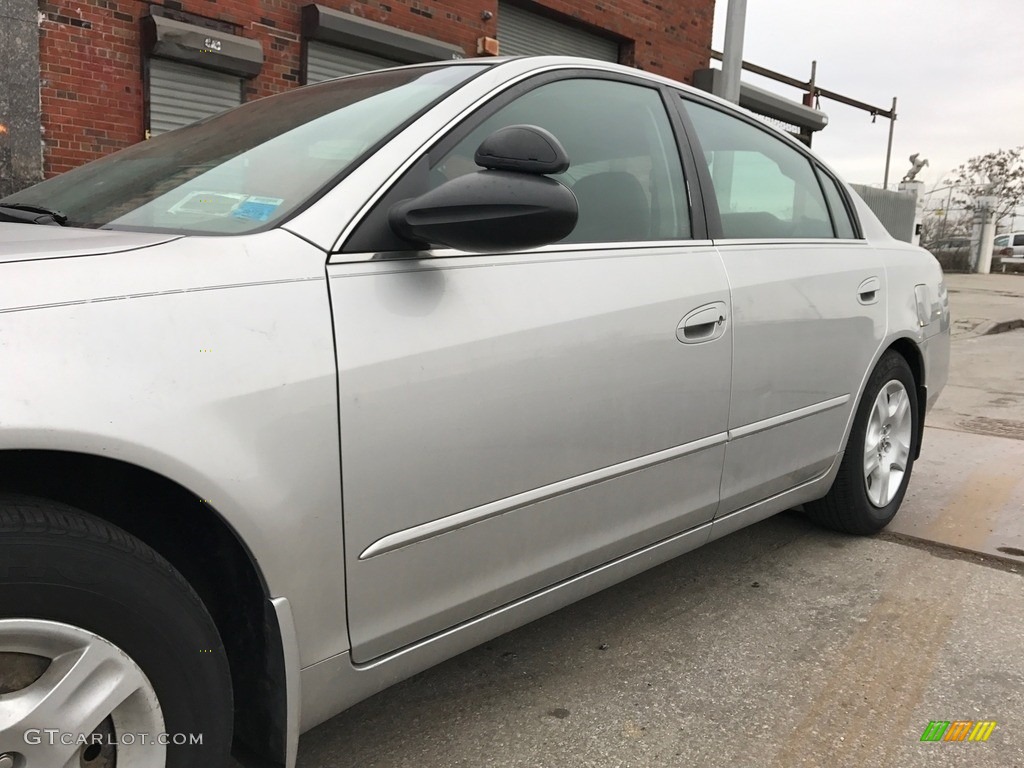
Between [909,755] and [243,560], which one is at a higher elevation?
[243,560]

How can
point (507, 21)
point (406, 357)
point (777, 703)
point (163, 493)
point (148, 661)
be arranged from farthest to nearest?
point (507, 21), point (777, 703), point (406, 357), point (163, 493), point (148, 661)

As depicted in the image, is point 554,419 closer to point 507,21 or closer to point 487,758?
point 487,758

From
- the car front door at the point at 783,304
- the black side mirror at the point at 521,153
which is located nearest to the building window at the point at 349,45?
the car front door at the point at 783,304

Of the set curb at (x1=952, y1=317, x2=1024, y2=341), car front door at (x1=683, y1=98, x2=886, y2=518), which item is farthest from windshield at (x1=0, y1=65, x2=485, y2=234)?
curb at (x1=952, y1=317, x2=1024, y2=341)

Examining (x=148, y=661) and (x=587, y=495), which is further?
(x=587, y=495)

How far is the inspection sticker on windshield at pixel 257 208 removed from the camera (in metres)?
1.71

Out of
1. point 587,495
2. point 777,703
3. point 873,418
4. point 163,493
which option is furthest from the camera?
point 873,418

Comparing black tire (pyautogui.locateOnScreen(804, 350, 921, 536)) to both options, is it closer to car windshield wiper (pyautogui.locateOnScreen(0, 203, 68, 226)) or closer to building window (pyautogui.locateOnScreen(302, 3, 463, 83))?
car windshield wiper (pyautogui.locateOnScreen(0, 203, 68, 226))

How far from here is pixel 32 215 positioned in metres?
1.97

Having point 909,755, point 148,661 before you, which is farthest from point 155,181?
point 909,755

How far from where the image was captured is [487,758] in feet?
6.61

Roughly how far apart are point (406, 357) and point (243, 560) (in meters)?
0.46

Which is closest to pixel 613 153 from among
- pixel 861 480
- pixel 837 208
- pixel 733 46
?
pixel 837 208

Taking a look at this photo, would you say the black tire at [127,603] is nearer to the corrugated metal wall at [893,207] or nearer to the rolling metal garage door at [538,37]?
the rolling metal garage door at [538,37]
